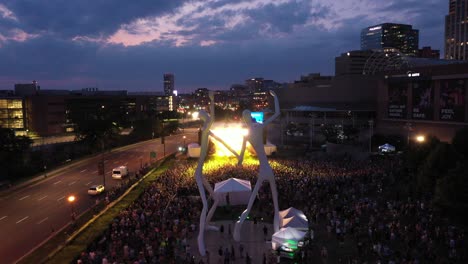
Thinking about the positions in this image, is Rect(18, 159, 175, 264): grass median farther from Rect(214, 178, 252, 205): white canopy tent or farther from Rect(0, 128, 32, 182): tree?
Rect(0, 128, 32, 182): tree

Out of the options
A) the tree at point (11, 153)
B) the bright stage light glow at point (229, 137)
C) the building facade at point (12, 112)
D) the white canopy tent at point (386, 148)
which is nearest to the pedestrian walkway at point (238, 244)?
the bright stage light glow at point (229, 137)

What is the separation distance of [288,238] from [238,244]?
304 cm

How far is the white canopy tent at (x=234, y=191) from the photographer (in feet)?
83.3

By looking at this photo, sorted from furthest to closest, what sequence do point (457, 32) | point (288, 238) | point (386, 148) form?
point (457, 32)
point (386, 148)
point (288, 238)

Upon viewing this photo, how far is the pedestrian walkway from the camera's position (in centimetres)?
1756

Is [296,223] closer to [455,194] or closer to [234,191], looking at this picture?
[234,191]

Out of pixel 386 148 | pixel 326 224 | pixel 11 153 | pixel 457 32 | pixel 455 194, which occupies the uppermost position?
pixel 457 32

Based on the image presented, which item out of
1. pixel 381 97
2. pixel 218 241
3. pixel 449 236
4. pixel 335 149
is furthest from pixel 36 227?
pixel 381 97

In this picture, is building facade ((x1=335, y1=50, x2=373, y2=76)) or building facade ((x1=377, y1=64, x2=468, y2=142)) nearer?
building facade ((x1=377, y1=64, x2=468, y2=142))

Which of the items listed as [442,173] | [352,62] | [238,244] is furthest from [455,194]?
[352,62]

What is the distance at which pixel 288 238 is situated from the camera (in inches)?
677

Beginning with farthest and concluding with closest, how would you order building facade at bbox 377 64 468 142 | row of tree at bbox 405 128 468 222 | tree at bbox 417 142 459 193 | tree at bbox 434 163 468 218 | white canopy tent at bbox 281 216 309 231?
1. building facade at bbox 377 64 468 142
2. tree at bbox 417 142 459 193
3. row of tree at bbox 405 128 468 222
4. tree at bbox 434 163 468 218
5. white canopy tent at bbox 281 216 309 231

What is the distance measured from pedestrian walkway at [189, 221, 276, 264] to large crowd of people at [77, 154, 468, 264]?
0.54m

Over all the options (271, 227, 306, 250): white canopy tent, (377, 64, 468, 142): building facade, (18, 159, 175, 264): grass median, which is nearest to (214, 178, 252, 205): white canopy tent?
(18, 159, 175, 264): grass median
